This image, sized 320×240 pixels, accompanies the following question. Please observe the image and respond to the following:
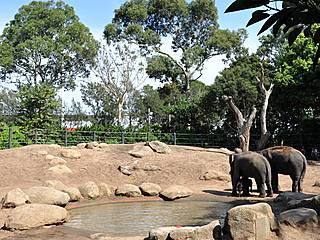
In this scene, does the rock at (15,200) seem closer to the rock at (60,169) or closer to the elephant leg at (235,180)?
the rock at (60,169)

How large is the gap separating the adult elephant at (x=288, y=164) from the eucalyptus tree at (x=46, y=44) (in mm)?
20396

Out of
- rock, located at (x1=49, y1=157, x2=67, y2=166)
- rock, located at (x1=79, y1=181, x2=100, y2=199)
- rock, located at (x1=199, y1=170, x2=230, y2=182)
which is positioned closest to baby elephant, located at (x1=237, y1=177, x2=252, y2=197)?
rock, located at (x1=199, y1=170, x2=230, y2=182)

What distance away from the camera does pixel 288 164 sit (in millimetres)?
11188

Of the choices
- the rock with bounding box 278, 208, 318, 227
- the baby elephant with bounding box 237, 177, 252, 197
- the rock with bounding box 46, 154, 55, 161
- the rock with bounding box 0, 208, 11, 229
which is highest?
the rock with bounding box 46, 154, 55, 161

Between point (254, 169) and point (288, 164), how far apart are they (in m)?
1.05

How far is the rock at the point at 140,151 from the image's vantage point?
15.3 m

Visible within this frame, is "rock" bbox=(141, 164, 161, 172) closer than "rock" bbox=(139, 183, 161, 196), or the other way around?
"rock" bbox=(139, 183, 161, 196)

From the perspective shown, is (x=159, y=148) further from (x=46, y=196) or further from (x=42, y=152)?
(x=46, y=196)

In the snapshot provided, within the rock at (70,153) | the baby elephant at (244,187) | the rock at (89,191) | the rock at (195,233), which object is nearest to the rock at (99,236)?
the rock at (195,233)

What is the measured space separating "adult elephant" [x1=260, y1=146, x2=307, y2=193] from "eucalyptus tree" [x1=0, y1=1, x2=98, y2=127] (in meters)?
20.4

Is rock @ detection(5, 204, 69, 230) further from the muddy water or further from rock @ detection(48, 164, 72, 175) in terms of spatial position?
rock @ detection(48, 164, 72, 175)

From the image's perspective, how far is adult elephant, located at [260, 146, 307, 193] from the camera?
1113 cm

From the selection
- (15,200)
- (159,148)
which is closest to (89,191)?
(15,200)

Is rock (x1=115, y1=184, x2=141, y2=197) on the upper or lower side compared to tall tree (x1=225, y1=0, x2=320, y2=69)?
lower
